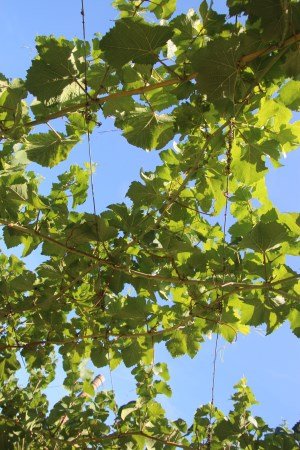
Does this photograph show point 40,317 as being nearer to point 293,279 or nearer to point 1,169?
point 1,169

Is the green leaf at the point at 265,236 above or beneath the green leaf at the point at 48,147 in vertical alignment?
beneath

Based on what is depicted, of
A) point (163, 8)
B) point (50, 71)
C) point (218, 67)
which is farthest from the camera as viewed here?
point (163, 8)

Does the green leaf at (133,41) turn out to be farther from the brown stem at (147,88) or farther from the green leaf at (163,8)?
the green leaf at (163,8)

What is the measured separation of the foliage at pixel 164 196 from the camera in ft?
5.18

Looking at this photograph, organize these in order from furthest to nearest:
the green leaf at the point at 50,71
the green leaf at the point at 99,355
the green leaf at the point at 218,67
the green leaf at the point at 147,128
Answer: the green leaf at the point at 99,355, the green leaf at the point at 147,128, the green leaf at the point at 50,71, the green leaf at the point at 218,67

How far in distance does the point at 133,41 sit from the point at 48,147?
2.36 feet

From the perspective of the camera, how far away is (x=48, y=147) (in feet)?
6.73

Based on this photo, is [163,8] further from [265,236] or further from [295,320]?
[295,320]

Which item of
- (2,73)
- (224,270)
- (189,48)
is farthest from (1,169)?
(224,270)

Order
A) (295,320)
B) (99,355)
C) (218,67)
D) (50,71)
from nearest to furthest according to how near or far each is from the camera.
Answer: (218,67), (50,71), (295,320), (99,355)

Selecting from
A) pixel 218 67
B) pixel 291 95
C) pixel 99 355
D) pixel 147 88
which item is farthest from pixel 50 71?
pixel 99 355

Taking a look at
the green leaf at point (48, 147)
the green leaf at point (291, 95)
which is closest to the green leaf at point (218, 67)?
the green leaf at point (291, 95)

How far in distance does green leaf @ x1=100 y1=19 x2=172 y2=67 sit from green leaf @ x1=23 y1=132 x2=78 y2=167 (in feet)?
1.94

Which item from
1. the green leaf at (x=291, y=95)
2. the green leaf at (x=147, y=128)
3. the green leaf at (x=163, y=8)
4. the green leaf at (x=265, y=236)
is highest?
the green leaf at (x=163, y=8)
